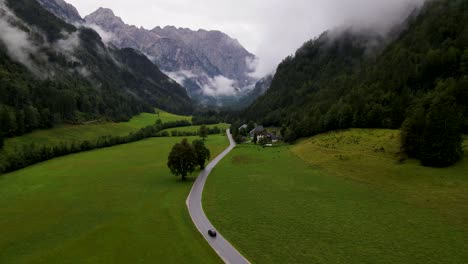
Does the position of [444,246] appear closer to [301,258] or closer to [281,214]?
[301,258]

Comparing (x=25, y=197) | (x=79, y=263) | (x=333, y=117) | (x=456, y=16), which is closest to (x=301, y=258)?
(x=79, y=263)

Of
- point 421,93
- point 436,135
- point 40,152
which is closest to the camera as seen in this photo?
point 436,135

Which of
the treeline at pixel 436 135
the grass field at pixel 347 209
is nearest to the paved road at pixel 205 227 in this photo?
the grass field at pixel 347 209

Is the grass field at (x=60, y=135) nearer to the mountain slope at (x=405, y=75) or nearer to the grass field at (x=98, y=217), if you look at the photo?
the grass field at (x=98, y=217)

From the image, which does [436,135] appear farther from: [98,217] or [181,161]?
[98,217]

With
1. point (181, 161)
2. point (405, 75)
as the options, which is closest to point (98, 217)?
point (181, 161)

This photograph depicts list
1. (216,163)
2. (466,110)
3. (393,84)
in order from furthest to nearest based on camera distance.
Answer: (393,84) < (216,163) < (466,110)
